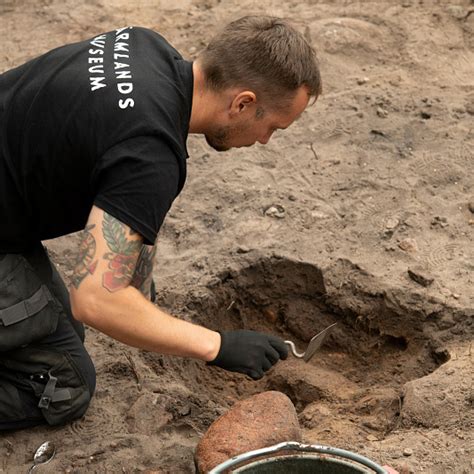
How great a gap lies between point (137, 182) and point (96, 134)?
Result: 23 cm

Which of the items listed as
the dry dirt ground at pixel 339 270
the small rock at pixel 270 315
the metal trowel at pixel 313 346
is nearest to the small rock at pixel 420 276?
the dry dirt ground at pixel 339 270

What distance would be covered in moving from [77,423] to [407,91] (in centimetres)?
282

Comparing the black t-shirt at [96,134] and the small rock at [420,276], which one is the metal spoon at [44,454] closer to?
the black t-shirt at [96,134]

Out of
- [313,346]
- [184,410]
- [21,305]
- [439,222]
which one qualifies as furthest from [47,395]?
[439,222]

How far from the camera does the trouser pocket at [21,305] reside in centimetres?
349

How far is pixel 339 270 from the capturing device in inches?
169

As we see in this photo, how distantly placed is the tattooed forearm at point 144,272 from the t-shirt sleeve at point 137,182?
0.84 metres

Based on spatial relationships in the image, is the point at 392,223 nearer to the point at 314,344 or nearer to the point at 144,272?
the point at 314,344

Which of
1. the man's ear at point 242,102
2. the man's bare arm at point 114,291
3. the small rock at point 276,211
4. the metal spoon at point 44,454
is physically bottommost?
the metal spoon at point 44,454

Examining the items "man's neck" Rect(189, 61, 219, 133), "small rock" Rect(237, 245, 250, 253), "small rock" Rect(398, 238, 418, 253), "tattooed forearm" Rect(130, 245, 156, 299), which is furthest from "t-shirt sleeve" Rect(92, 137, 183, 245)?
"small rock" Rect(398, 238, 418, 253)

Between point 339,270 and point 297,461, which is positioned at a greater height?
point 297,461

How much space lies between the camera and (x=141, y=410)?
3684 mm

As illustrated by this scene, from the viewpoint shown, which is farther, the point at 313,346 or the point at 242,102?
the point at 313,346

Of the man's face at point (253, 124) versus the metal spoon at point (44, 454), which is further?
the metal spoon at point (44, 454)
